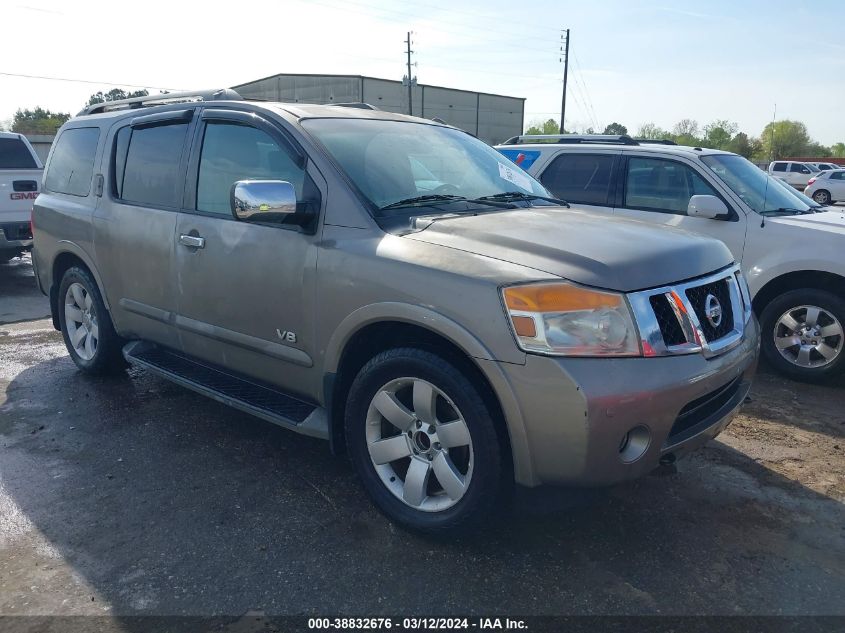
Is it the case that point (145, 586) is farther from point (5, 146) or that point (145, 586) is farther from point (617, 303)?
point (5, 146)

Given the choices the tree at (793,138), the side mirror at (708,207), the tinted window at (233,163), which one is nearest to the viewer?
the tinted window at (233,163)

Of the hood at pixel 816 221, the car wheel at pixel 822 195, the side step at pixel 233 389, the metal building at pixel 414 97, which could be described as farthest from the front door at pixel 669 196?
the metal building at pixel 414 97

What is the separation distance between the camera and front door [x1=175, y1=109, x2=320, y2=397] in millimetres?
3318

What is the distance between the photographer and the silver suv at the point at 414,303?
8.27ft

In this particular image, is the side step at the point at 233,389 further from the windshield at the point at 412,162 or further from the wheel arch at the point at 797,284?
the wheel arch at the point at 797,284

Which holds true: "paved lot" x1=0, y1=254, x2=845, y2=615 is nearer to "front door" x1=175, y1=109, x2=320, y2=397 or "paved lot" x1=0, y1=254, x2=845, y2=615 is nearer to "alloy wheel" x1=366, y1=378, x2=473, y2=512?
"alloy wheel" x1=366, y1=378, x2=473, y2=512

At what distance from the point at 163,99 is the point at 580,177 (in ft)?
12.3

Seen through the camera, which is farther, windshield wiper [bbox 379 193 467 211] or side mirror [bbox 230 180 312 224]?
windshield wiper [bbox 379 193 467 211]

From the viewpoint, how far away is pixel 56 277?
17.5 ft

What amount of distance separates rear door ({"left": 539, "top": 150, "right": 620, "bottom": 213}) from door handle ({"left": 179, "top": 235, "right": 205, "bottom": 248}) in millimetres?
3584

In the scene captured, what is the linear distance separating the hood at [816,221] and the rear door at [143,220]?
4.46 m

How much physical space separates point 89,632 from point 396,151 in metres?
2.60

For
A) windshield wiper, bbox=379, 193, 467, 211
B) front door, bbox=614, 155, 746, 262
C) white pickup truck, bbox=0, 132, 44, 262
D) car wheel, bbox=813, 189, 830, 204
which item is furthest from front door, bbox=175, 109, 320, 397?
car wheel, bbox=813, 189, 830, 204

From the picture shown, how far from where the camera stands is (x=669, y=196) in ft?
19.6
